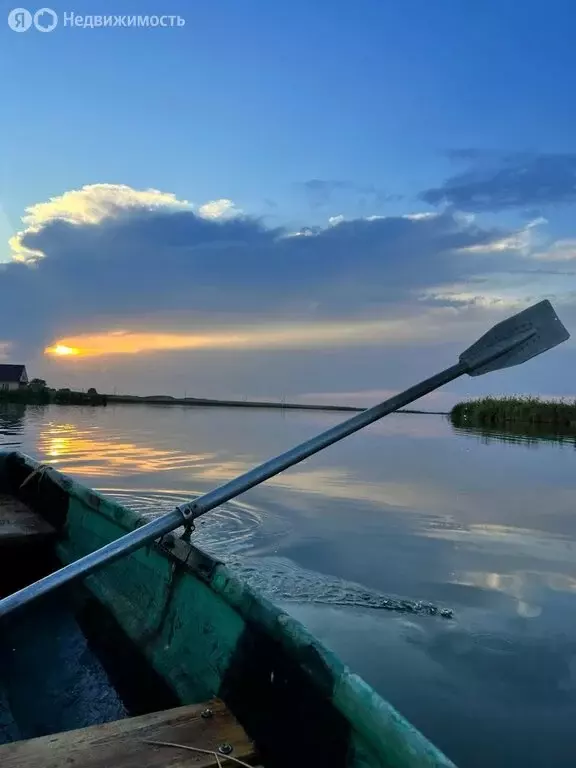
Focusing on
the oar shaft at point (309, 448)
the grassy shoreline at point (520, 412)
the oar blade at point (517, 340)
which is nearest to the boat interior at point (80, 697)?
the oar shaft at point (309, 448)

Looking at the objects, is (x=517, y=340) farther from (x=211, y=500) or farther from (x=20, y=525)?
(x=20, y=525)

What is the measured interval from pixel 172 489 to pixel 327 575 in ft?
21.2

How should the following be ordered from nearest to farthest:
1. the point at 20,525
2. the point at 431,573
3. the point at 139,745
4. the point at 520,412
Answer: the point at 139,745 < the point at 20,525 < the point at 431,573 < the point at 520,412

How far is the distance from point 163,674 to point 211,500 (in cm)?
99

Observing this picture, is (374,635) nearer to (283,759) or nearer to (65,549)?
(65,549)

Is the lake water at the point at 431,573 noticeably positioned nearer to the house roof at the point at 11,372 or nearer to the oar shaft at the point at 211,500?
the oar shaft at the point at 211,500

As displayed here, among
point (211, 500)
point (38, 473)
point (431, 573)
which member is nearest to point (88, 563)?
point (211, 500)

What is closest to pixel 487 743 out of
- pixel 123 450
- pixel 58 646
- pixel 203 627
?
pixel 203 627

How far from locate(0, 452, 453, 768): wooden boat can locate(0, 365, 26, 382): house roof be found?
9211 cm

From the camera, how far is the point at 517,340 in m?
3.69

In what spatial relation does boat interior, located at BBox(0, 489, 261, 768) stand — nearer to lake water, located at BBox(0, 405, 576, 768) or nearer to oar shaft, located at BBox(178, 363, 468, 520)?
oar shaft, located at BBox(178, 363, 468, 520)

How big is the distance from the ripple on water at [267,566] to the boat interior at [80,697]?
1055mm

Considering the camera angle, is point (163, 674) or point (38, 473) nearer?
point (163, 674)

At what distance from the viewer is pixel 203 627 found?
3166 millimetres
